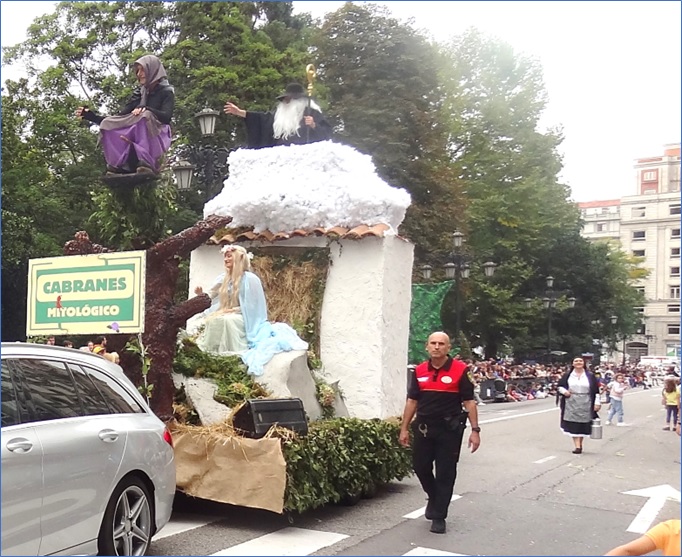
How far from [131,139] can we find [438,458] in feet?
14.6

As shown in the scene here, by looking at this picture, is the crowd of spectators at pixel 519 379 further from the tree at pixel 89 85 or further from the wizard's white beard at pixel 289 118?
the wizard's white beard at pixel 289 118

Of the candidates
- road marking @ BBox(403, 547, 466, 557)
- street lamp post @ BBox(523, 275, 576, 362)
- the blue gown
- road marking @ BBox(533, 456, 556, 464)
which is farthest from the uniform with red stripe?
street lamp post @ BBox(523, 275, 576, 362)

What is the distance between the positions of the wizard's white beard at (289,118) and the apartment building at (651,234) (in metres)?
5.84

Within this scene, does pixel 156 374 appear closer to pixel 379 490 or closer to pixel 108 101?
pixel 379 490

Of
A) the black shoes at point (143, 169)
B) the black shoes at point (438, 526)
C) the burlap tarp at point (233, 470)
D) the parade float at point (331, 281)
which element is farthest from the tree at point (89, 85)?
the black shoes at point (438, 526)

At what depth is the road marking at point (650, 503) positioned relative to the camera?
7.22 meters

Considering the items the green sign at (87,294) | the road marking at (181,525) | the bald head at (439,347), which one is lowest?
the road marking at (181,525)

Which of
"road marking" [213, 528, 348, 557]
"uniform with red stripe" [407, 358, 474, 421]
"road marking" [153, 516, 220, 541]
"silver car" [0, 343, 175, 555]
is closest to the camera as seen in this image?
"silver car" [0, 343, 175, 555]

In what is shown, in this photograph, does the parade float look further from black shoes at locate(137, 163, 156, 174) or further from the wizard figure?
black shoes at locate(137, 163, 156, 174)

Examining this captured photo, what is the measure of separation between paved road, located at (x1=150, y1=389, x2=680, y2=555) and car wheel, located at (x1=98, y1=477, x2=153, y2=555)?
49cm

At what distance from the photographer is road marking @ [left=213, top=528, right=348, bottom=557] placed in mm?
5891

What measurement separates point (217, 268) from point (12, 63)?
19668 mm

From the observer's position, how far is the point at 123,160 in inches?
315

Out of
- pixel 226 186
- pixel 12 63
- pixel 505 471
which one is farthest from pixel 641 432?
pixel 12 63
